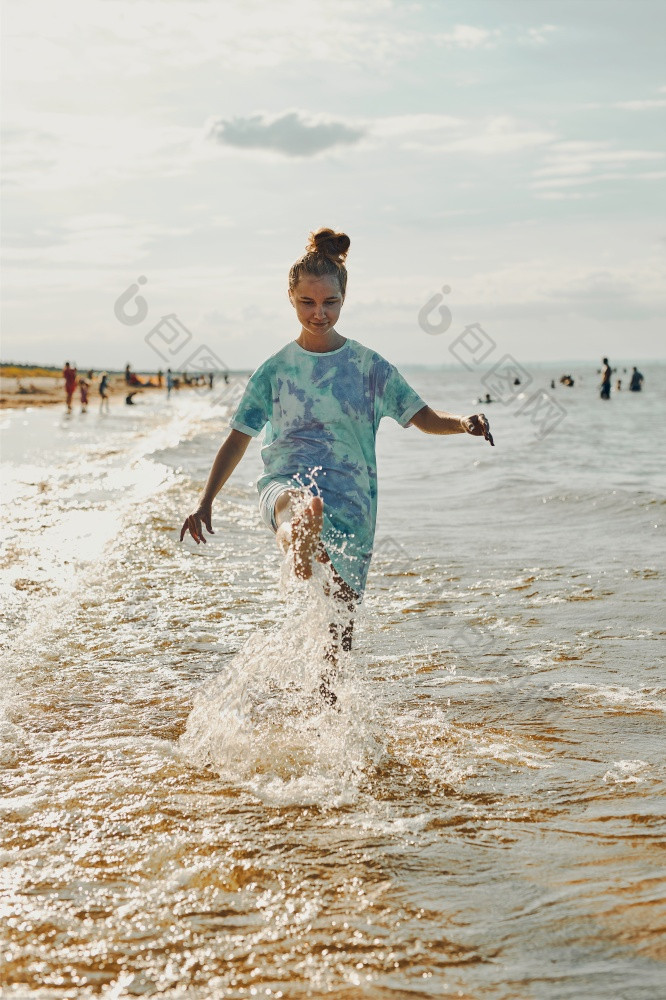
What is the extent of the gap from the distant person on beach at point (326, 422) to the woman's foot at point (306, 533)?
142mm

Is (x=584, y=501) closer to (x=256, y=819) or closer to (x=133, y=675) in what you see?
(x=133, y=675)

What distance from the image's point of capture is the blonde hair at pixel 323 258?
4051mm

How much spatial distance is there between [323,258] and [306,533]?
118 centimetres

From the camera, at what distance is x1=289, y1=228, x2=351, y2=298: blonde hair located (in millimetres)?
4051

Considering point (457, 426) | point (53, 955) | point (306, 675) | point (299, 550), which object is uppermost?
point (457, 426)

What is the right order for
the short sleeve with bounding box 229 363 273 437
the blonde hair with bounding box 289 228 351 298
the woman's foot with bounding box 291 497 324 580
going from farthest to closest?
the short sleeve with bounding box 229 363 273 437, the blonde hair with bounding box 289 228 351 298, the woman's foot with bounding box 291 497 324 580

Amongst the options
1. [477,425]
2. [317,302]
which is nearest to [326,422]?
[317,302]

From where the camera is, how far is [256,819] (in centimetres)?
343

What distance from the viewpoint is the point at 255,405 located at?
4250mm

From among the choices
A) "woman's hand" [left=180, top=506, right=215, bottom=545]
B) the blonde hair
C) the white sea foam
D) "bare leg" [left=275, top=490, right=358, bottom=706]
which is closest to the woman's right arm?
"woman's hand" [left=180, top=506, right=215, bottom=545]

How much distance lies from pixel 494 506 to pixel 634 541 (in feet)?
10.1

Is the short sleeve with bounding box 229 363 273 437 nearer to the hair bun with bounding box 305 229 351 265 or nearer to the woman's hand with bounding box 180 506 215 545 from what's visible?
the woman's hand with bounding box 180 506 215 545

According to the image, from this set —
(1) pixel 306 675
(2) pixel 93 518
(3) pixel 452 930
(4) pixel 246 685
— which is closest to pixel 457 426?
(1) pixel 306 675

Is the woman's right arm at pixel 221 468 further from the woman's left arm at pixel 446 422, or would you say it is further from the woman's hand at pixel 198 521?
the woman's left arm at pixel 446 422
